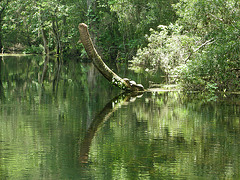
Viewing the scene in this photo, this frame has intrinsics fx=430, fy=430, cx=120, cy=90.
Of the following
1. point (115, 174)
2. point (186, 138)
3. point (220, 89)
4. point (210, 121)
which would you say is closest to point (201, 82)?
point (220, 89)

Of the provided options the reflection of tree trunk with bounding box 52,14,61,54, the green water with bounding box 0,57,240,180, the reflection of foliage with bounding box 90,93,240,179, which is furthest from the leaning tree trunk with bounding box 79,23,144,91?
the reflection of tree trunk with bounding box 52,14,61,54

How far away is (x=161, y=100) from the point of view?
50.3 feet

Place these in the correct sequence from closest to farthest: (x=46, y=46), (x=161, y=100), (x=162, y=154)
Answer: (x=162, y=154) → (x=161, y=100) → (x=46, y=46)

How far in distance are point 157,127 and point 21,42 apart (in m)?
63.7

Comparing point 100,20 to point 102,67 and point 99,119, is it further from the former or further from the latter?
point 99,119

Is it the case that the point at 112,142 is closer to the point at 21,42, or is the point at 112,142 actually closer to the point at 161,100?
the point at 161,100

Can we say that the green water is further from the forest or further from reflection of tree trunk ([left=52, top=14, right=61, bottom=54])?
reflection of tree trunk ([left=52, top=14, right=61, bottom=54])

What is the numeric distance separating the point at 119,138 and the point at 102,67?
895 cm

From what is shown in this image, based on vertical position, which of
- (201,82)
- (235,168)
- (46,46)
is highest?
(46,46)

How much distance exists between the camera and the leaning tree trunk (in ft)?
55.0

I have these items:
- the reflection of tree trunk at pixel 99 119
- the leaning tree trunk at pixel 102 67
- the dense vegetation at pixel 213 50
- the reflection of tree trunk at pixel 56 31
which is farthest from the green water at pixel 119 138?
the reflection of tree trunk at pixel 56 31

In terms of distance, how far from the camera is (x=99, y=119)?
36.7ft

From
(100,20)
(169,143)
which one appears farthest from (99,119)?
(100,20)

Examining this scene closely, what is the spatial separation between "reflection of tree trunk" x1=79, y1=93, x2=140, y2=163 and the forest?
2611 mm
